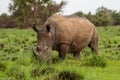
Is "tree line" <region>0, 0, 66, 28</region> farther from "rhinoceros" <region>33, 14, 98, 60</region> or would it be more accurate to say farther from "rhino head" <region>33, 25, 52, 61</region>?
"rhino head" <region>33, 25, 52, 61</region>

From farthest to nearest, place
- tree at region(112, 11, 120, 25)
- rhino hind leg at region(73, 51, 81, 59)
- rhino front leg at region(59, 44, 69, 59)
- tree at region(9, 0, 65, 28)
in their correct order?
tree at region(112, 11, 120, 25) → tree at region(9, 0, 65, 28) → rhino hind leg at region(73, 51, 81, 59) → rhino front leg at region(59, 44, 69, 59)

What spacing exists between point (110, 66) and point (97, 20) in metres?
30.3

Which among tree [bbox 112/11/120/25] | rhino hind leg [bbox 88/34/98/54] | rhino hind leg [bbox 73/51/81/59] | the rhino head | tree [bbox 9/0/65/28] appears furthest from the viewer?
tree [bbox 112/11/120/25]

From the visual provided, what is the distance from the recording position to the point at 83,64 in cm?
910

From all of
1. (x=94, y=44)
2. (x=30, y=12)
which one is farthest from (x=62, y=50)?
(x=30, y=12)

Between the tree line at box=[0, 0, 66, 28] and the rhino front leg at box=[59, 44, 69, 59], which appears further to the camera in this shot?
the tree line at box=[0, 0, 66, 28]

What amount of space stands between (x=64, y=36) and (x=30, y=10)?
26.2 m

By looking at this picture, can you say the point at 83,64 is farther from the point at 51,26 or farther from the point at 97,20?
the point at 97,20

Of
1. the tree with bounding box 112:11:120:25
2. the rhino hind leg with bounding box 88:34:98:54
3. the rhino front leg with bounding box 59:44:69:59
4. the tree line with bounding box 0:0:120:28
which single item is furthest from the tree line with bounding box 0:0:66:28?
the rhino front leg with bounding box 59:44:69:59

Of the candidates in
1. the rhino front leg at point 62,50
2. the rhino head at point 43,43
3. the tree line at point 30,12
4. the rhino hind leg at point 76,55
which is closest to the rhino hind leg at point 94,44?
the rhino hind leg at point 76,55

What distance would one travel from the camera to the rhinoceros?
892cm

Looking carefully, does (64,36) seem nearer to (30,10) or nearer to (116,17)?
(30,10)

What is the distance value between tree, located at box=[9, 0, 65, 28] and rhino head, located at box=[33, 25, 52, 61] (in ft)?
83.5

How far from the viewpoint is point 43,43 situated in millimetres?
8898
